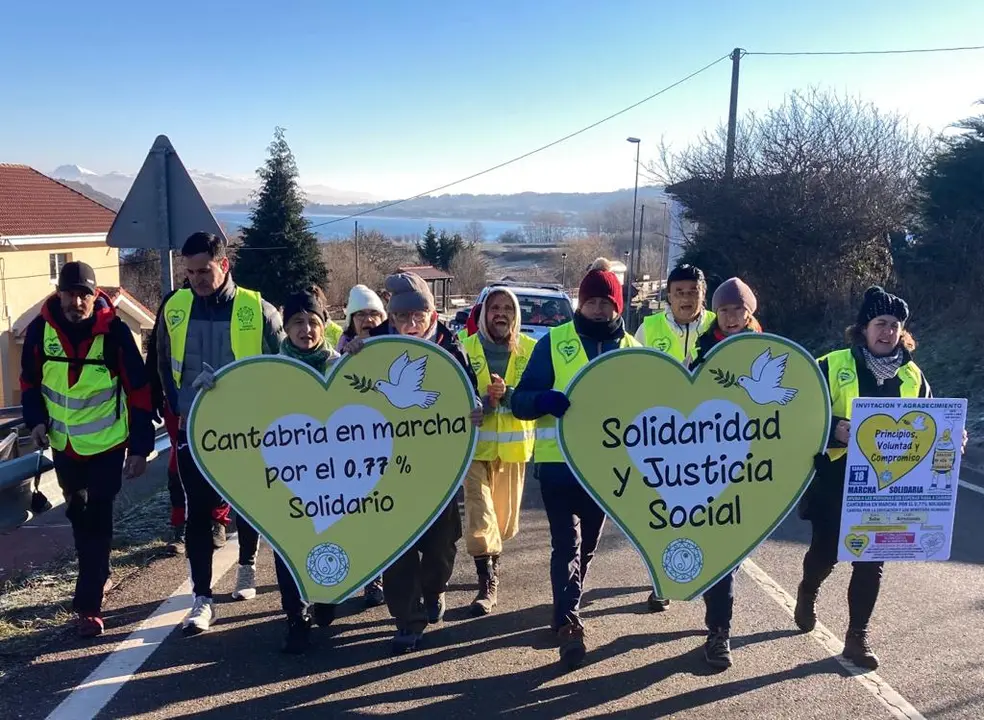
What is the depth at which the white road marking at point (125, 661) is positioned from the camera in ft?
10.6

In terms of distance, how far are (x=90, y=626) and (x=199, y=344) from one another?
1515mm

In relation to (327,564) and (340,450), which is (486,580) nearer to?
(327,564)

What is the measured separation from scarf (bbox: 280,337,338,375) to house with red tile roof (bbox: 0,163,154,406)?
24.8 m

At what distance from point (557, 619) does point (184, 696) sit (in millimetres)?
1702

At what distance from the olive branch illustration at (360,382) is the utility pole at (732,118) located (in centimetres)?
1732

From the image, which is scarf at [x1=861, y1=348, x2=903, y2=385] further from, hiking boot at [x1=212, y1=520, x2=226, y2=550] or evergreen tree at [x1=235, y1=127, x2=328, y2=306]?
evergreen tree at [x1=235, y1=127, x2=328, y2=306]

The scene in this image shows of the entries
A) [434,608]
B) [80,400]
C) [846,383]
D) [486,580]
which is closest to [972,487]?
[846,383]

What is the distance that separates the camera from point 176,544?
5.12 meters

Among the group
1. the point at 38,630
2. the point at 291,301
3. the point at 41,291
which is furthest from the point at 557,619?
the point at 41,291

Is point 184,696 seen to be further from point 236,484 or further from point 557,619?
point 557,619

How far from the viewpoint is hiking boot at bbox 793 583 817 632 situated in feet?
13.4

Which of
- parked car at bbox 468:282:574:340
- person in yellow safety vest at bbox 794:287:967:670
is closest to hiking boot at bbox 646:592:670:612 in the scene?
person in yellow safety vest at bbox 794:287:967:670

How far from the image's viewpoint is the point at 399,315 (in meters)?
3.98

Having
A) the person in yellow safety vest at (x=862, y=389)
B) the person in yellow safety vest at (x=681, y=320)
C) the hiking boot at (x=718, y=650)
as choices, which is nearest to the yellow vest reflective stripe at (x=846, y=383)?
the person in yellow safety vest at (x=862, y=389)
